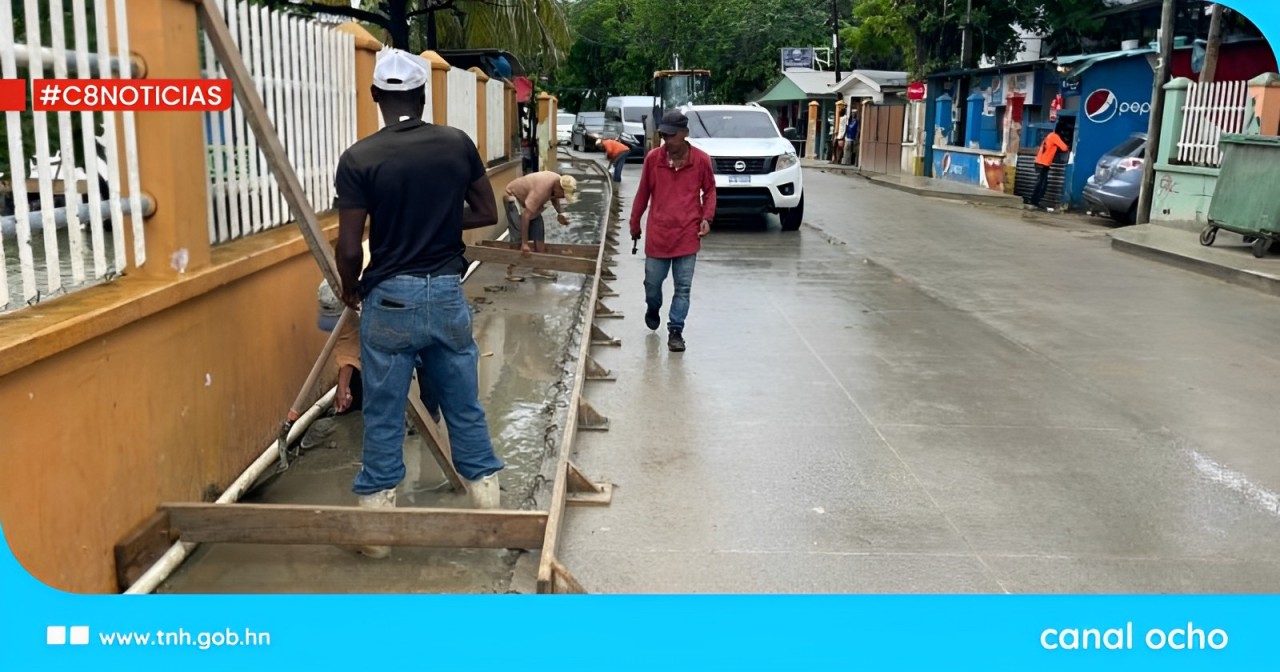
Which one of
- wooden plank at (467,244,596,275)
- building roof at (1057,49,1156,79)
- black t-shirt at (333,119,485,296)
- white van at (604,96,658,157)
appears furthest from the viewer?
white van at (604,96,658,157)

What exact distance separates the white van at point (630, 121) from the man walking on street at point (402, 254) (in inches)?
1272

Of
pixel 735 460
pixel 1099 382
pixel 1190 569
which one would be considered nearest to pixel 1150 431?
pixel 1099 382

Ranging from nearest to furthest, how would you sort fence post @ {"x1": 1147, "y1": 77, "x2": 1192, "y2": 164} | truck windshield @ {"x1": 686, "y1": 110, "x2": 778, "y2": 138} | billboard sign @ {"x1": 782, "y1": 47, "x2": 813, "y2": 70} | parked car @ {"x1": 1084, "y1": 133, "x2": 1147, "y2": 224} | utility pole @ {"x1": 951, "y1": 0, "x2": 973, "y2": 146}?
1. fence post @ {"x1": 1147, "y1": 77, "x2": 1192, "y2": 164}
2. truck windshield @ {"x1": 686, "y1": 110, "x2": 778, "y2": 138}
3. parked car @ {"x1": 1084, "y1": 133, "x2": 1147, "y2": 224}
4. utility pole @ {"x1": 951, "y1": 0, "x2": 973, "y2": 146}
5. billboard sign @ {"x1": 782, "y1": 47, "x2": 813, "y2": 70}

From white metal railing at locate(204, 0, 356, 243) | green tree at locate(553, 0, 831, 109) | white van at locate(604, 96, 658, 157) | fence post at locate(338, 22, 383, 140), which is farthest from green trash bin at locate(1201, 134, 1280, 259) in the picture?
green tree at locate(553, 0, 831, 109)

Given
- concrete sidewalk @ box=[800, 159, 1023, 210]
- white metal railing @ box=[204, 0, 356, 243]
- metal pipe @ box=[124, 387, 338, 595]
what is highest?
white metal railing @ box=[204, 0, 356, 243]

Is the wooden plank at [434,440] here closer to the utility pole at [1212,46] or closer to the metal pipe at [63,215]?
the metal pipe at [63,215]

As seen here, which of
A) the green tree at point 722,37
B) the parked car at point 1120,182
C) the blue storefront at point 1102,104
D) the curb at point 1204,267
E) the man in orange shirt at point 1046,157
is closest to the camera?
the curb at point 1204,267

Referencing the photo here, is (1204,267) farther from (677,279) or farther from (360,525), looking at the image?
(360,525)

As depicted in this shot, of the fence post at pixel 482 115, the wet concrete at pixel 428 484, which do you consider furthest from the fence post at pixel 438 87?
the fence post at pixel 482 115

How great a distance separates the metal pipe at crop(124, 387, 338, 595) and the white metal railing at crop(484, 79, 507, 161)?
27.8ft

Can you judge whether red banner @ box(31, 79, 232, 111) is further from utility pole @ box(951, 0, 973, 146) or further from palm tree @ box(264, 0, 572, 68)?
utility pole @ box(951, 0, 973, 146)

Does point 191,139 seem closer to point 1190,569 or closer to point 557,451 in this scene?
point 557,451

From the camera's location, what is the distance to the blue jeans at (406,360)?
13.1ft

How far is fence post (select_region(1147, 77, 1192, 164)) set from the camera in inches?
625
